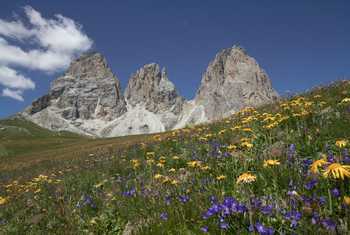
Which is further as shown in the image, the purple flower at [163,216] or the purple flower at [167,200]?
the purple flower at [167,200]

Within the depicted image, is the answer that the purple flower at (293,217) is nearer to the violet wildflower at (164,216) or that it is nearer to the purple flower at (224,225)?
the purple flower at (224,225)

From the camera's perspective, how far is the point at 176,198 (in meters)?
5.21

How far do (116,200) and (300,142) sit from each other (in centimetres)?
392

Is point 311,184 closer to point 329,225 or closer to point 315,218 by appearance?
point 315,218

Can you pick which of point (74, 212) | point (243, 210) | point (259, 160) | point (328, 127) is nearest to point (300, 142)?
point (328, 127)

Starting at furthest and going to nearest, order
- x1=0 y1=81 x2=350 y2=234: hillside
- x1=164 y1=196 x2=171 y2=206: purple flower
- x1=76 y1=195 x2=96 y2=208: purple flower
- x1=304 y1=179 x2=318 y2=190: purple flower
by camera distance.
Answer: x1=76 y1=195 x2=96 y2=208: purple flower
x1=164 y1=196 x2=171 y2=206: purple flower
x1=304 y1=179 x2=318 y2=190: purple flower
x1=0 y1=81 x2=350 y2=234: hillside

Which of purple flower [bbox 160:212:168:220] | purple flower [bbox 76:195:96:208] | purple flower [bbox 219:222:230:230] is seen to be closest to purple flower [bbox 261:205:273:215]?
purple flower [bbox 219:222:230:230]

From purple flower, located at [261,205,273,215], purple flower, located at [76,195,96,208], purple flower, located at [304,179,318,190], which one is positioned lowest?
purple flower, located at [76,195,96,208]

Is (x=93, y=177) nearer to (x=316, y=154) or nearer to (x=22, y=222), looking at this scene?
(x=22, y=222)

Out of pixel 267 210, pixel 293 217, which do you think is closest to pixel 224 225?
pixel 267 210

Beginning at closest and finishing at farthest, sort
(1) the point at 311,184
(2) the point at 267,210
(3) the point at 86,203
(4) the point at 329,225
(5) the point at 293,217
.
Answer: (4) the point at 329,225, (5) the point at 293,217, (2) the point at 267,210, (1) the point at 311,184, (3) the point at 86,203

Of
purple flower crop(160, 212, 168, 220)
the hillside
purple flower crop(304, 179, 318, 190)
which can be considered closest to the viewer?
the hillside

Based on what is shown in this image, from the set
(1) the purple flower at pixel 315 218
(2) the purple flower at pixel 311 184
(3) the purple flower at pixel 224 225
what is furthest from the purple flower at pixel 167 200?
(1) the purple flower at pixel 315 218

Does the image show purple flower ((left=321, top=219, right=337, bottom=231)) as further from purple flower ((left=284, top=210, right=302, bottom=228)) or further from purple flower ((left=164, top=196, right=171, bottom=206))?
purple flower ((left=164, top=196, right=171, bottom=206))
